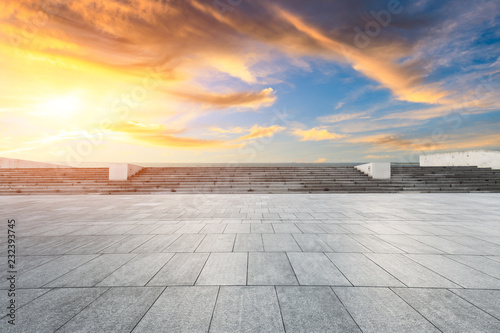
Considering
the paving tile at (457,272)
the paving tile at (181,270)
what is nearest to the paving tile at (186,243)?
the paving tile at (181,270)

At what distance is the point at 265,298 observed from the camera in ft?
10.5

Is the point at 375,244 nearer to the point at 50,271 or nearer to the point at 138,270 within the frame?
the point at 138,270

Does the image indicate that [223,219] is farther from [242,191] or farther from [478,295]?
[242,191]

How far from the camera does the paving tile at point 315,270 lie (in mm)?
3740

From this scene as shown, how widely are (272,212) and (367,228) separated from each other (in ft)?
12.1

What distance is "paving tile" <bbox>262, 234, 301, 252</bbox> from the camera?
5.26 meters

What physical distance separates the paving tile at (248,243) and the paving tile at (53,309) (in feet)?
8.67

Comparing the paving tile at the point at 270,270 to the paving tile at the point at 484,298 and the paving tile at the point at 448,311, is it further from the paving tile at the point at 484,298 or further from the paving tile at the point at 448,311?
the paving tile at the point at 484,298

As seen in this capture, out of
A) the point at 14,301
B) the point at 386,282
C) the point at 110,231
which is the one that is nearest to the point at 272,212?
the point at 110,231

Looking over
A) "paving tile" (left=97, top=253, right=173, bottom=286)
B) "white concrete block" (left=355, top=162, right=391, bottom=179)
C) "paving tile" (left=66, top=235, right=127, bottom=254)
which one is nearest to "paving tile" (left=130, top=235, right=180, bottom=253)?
"paving tile" (left=97, top=253, right=173, bottom=286)

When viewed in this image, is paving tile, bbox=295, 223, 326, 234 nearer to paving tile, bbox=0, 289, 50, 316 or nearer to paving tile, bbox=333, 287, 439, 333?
paving tile, bbox=333, 287, 439, 333

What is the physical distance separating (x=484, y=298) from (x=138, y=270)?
5.07 m

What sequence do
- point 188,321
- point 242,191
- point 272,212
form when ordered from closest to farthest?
1. point 188,321
2. point 272,212
3. point 242,191

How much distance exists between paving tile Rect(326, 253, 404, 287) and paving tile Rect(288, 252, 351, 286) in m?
0.14
